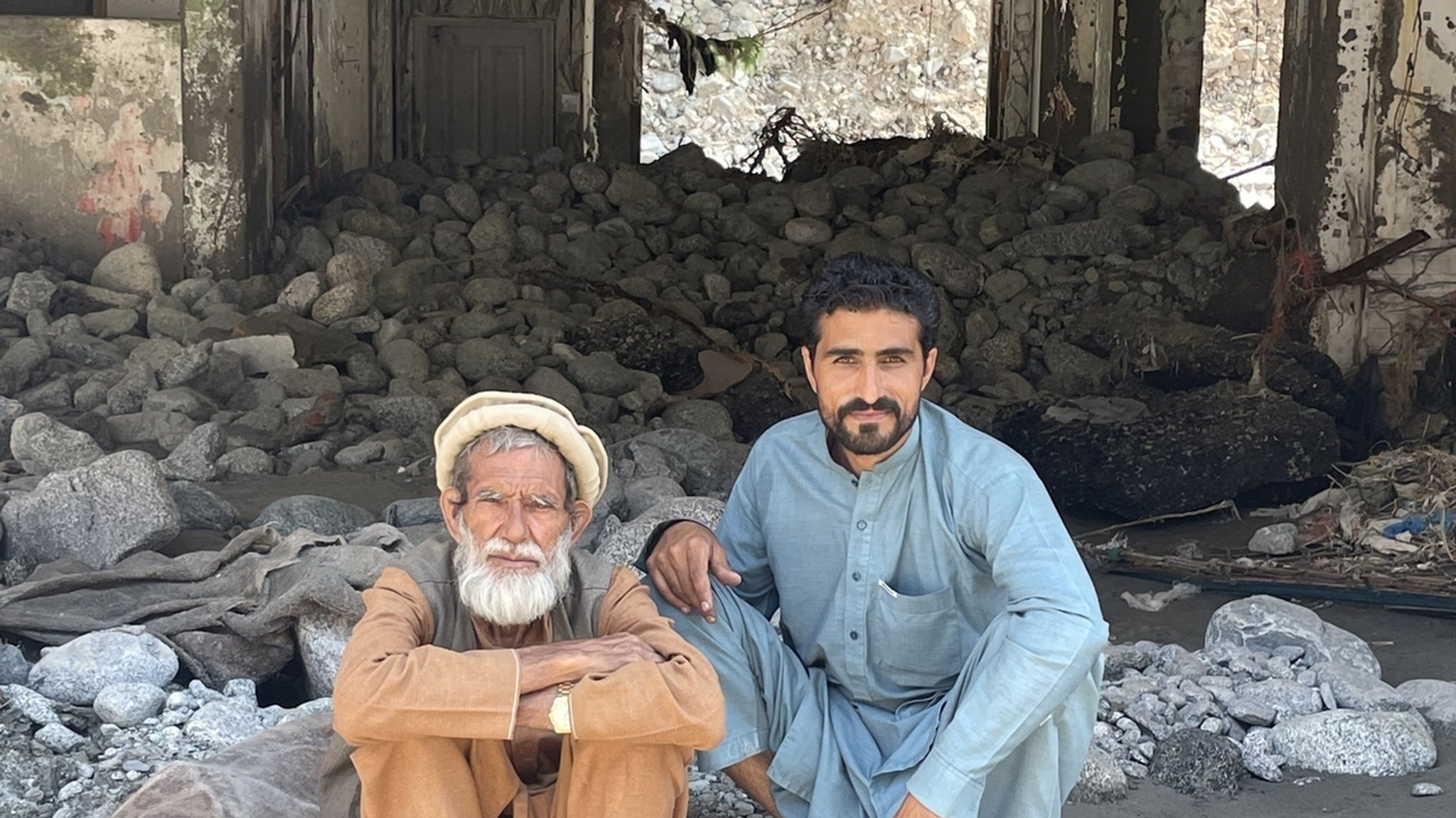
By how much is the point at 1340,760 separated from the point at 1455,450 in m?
3.63


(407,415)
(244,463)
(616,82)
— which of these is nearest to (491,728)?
(244,463)

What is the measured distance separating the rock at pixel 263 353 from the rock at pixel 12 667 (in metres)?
4.21

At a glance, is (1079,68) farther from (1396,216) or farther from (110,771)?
(110,771)

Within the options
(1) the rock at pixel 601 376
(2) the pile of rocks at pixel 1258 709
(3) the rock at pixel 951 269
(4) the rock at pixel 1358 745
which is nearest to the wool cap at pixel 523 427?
(2) the pile of rocks at pixel 1258 709

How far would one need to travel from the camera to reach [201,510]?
584 centimetres

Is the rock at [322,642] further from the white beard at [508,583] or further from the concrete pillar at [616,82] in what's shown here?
the concrete pillar at [616,82]

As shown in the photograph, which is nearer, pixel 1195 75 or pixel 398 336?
pixel 398 336

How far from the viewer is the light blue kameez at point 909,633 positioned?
2736 mm

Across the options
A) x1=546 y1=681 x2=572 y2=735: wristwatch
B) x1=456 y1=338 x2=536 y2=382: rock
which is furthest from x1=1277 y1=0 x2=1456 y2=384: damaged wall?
x1=546 y1=681 x2=572 y2=735: wristwatch

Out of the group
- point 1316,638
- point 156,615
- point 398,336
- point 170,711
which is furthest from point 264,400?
point 1316,638

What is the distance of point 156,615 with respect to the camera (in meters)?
4.38

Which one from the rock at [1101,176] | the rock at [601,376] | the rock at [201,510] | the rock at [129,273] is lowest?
the rock at [201,510]

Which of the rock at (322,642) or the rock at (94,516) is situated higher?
the rock at (94,516)

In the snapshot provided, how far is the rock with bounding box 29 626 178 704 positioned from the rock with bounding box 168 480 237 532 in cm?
166
